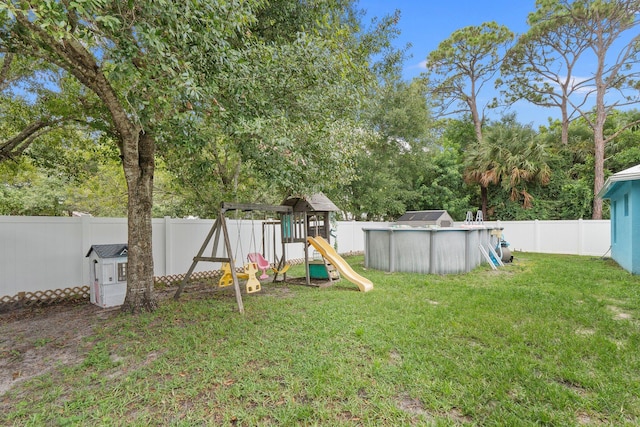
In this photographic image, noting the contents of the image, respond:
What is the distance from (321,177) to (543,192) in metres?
13.2

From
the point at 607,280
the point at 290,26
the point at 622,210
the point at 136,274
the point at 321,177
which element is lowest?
the point at 607,280

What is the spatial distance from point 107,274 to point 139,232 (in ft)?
3.81

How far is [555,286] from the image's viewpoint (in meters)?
6.17

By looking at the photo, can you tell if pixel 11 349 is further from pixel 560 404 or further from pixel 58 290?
pixel 560 404

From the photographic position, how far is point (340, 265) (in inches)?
262

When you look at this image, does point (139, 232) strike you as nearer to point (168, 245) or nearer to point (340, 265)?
point (168, 245)

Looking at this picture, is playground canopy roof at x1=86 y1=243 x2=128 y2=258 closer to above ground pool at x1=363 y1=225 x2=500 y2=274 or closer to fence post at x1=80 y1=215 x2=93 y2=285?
fence post at x1=80 y1=215 x2=93 y2=285

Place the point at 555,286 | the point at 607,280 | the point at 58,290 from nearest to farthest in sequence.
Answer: the point at 58,290, the point at 555,286, the point at 607,280

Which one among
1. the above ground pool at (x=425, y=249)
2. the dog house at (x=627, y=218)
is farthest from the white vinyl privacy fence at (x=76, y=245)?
the above ground pool at (x=425, y=249)

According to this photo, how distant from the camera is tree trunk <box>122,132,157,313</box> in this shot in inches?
176

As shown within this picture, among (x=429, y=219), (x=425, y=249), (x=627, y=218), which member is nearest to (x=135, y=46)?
(x=425, y=249)

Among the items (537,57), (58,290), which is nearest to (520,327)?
(58,290)

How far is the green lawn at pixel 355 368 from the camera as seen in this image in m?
2.24

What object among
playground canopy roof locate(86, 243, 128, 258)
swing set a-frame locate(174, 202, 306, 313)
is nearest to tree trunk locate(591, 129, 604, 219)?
swing set a-frame locate(174, 202, 306, 313)
